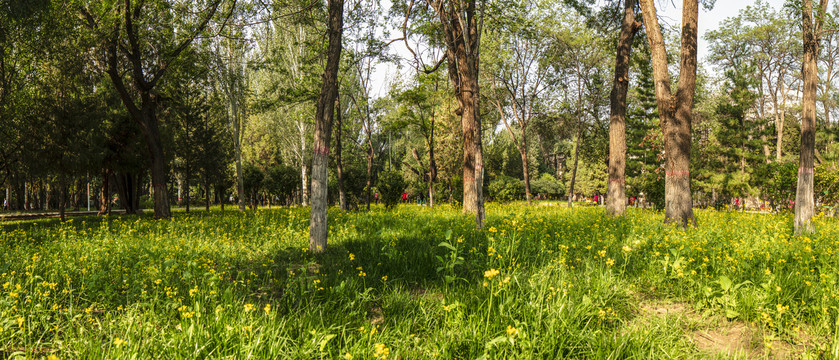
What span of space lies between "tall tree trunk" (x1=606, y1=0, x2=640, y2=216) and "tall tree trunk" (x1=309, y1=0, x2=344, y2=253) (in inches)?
365

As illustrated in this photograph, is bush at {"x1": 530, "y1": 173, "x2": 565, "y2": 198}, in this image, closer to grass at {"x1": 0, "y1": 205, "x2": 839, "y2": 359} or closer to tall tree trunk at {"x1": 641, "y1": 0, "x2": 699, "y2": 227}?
tall tree trunk at {"x1": 641, "y1": 0, "x2": 699, "y2": 227}

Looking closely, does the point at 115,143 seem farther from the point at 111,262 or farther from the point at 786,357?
the point at 786,357

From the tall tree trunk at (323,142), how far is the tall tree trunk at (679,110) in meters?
8.08

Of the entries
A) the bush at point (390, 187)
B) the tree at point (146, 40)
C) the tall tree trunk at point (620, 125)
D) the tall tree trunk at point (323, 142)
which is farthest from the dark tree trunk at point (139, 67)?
the tall tree trunk at point (620, 125)

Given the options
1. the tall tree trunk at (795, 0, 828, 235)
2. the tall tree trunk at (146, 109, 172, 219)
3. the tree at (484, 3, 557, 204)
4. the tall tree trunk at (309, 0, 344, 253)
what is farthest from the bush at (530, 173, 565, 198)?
the tall tree trunk at (309, 0, 344, 253)

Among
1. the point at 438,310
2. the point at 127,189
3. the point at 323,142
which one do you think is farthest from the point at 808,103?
the point at 127,189

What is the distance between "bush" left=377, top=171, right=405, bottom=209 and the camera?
1881cm

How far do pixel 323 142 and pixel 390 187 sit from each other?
1260 centimetres

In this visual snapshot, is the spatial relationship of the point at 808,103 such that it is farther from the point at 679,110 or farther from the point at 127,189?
the point at 127,189

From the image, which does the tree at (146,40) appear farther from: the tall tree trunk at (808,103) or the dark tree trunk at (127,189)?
the tall tree trunk at (808,103)

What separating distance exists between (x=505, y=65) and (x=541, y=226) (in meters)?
19.5

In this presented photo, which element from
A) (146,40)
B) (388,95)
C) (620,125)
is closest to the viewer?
(620,125)

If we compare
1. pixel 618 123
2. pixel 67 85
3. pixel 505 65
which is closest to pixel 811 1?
pixel 618 123

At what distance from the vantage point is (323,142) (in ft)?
20.9
